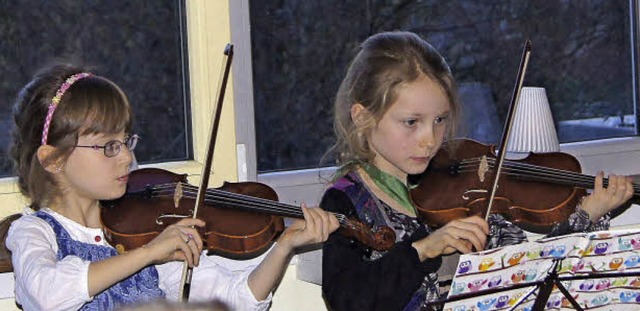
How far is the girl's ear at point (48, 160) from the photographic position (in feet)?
6.57

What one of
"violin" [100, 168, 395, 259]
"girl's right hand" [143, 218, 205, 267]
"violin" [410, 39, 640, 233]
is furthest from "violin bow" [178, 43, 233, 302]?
"violin" [410, 39, 640, 233]

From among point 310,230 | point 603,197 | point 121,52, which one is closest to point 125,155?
point 310,230

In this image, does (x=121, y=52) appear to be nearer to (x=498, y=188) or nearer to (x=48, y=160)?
(x=48, y=160)

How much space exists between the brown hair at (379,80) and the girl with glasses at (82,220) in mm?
250

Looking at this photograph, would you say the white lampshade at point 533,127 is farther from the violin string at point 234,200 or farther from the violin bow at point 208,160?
the violin bow at point 208,160

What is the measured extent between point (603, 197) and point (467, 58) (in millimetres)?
783

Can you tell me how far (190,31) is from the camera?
266 cm

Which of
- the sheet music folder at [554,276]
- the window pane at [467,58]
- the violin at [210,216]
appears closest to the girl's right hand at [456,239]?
the violin at [210,216]

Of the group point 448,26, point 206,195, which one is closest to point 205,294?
point 206,195

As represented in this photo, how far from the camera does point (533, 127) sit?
2.92m

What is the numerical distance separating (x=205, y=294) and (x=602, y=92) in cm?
168

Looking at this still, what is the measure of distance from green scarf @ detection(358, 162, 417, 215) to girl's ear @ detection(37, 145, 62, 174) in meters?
0.62

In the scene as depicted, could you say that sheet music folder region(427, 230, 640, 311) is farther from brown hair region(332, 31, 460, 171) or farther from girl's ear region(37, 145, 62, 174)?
girl's ear region(37, 145, 62, 174)

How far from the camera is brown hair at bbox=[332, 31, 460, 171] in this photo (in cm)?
226
